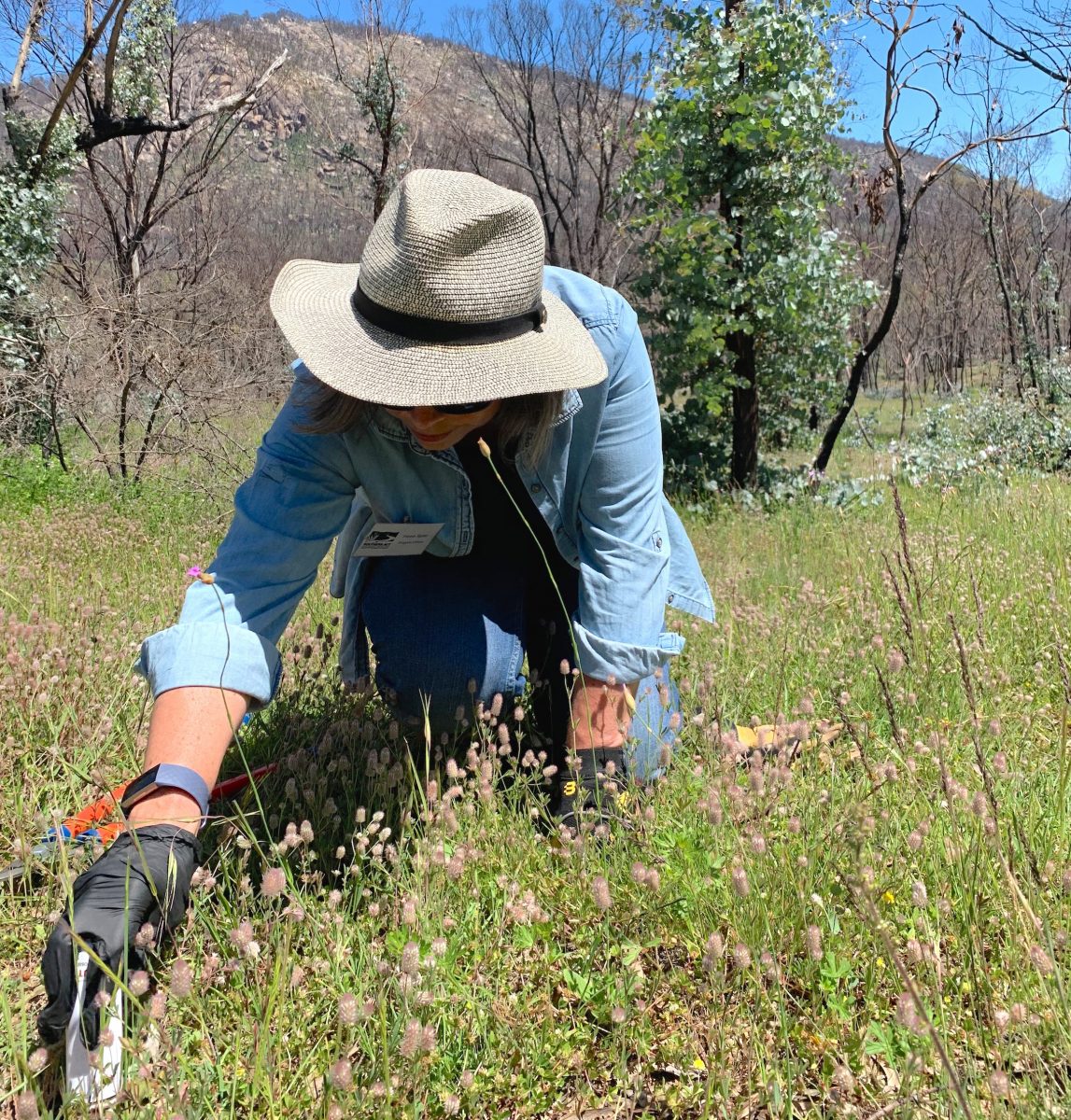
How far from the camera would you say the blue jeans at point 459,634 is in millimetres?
2424

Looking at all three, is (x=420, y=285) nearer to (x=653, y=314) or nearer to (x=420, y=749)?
(x=420, y=749)

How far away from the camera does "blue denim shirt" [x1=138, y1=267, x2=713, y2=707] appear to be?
6.09 ft

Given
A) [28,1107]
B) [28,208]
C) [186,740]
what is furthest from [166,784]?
[28,208]

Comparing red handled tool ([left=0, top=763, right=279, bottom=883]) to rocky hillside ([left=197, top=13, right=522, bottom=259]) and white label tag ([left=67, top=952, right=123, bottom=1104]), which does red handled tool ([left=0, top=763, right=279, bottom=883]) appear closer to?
white label tag ([left=67, top=952, right=123, bottom=1104])

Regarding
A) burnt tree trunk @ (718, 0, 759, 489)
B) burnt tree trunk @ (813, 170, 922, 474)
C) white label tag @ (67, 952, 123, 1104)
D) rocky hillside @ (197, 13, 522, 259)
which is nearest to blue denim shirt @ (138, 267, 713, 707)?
white label tag @ (67, 952, 123, 1104)

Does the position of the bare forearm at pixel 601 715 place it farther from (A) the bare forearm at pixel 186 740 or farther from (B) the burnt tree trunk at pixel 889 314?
(B) the burnt tree trunk at pixel 889 314

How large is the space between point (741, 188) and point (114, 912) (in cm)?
701

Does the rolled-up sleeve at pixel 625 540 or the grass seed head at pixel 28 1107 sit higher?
the rolled-up sleeve at pixel 625 540

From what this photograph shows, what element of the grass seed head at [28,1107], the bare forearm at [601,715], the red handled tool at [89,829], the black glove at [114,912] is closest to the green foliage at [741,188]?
the bare forearm at [601,715]

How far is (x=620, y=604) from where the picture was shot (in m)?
2.12

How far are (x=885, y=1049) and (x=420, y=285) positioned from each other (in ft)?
4.81

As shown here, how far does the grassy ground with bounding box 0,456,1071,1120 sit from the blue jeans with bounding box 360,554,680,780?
0.16 m

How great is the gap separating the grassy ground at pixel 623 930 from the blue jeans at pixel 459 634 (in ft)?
0.53

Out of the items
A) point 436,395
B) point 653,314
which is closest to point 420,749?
point 436,395
